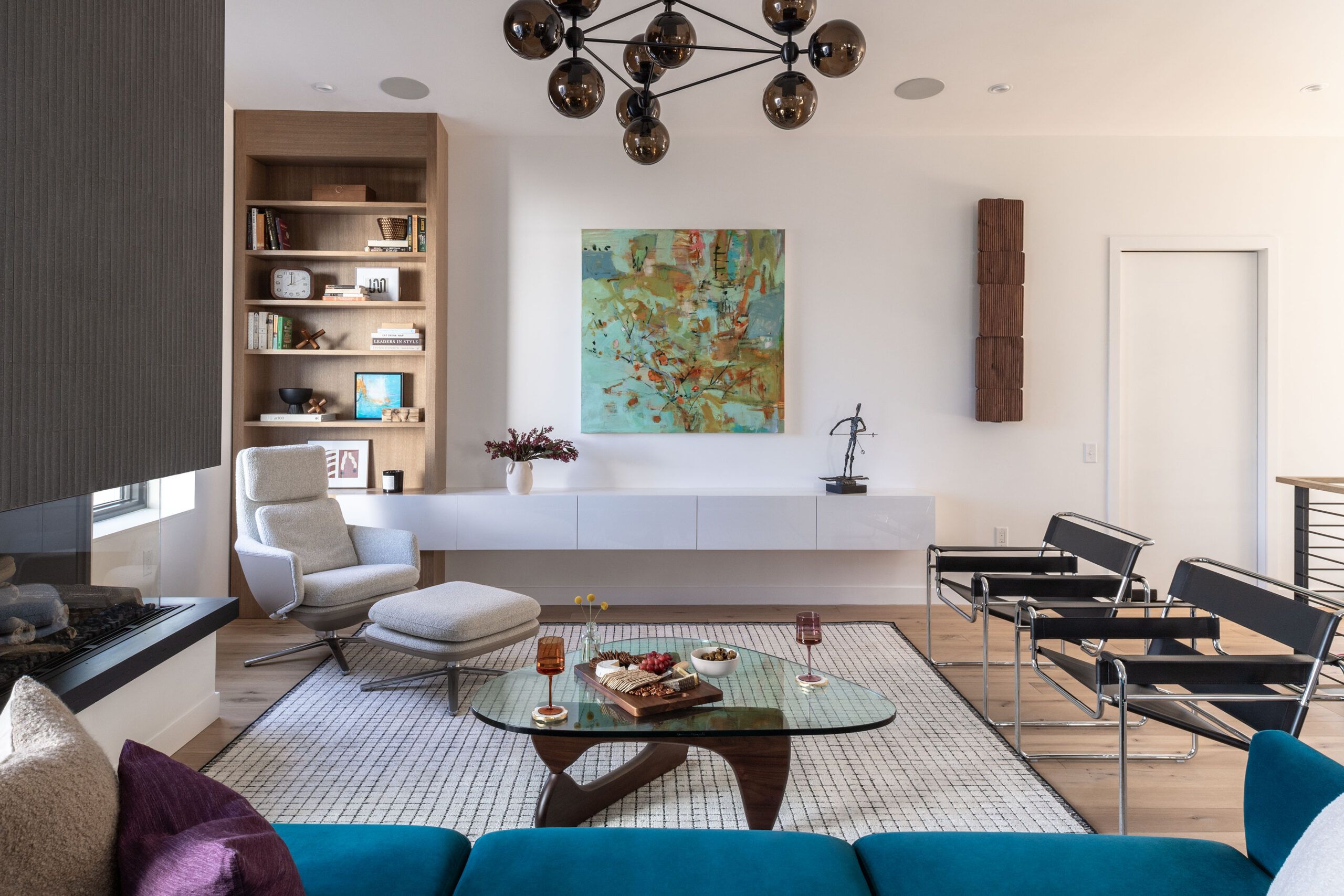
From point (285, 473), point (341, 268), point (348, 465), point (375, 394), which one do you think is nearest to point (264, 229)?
point (341, 268)

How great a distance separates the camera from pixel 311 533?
3.61m

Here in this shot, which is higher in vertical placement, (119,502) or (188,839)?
(119,502)

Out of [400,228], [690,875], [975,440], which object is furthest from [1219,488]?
[400,228]

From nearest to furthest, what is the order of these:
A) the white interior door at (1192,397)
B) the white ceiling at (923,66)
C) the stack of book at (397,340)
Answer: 1. the white ceiling at (923,66)
2. the stack of book at (397,340)
3. the white interior door at (1192,397)

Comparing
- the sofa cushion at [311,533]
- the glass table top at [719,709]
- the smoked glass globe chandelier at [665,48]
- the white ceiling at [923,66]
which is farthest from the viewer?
the sofa cushion at [311,533]

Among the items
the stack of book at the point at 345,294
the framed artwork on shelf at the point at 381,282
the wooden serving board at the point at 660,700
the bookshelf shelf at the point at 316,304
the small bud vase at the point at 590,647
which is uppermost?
the framed artwork on shelf at the point at 381,282

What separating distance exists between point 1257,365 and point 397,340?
472 centimetres

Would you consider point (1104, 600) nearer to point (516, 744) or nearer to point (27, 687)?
point (516, 744)

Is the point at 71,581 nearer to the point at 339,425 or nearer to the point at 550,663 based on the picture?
the point at 550,663

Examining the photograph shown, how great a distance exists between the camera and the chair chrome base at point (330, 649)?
3352 millimetres

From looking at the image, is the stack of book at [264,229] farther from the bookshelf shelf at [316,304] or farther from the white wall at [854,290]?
the white wall at [854,290]

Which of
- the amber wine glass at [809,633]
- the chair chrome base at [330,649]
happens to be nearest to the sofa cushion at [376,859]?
the amber wine glass at [809,633]

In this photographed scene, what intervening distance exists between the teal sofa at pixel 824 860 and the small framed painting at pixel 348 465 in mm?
3179

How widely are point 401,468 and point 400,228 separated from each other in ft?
4.29
